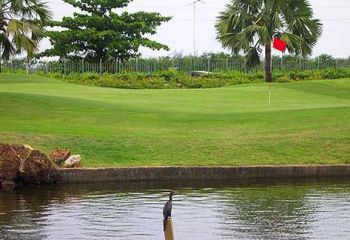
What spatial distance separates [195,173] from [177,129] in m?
Answer: 4.87

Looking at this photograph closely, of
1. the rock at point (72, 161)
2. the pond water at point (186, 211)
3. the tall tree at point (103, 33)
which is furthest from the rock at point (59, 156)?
the tall tree at point (103, 33)

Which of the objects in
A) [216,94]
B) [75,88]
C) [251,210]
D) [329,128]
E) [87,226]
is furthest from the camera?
[75,88]

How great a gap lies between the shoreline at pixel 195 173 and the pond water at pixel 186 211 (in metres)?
0.44

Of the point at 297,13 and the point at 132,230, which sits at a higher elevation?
the point at 297,13

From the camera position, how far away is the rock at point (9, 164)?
637 inches

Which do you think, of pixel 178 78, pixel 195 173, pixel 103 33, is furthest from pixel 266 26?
pixel 195 173

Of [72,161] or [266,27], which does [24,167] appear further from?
[266,27]

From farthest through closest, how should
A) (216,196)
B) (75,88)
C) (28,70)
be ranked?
(28,70) → (75,88) → (216,196)

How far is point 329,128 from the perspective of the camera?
21656 mm

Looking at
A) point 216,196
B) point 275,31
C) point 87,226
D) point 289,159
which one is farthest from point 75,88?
point 87,226

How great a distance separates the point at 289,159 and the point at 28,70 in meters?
41.3

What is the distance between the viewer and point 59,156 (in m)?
17.0

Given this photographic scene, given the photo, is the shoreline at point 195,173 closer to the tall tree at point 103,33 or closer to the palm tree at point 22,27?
the palm tree at point 22,27

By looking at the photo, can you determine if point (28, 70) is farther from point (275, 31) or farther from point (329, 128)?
point (329, 128)
